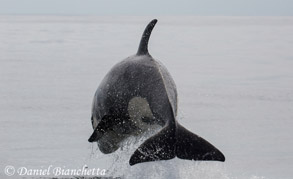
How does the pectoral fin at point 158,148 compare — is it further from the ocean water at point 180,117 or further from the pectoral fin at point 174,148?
the ocean water at point 180,117

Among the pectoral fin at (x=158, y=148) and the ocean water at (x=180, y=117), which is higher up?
the pectoral fin at (x=158, y=148)

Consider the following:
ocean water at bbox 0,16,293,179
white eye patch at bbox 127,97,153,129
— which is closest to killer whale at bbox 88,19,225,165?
white eye patch at bbox 127,97,153,129

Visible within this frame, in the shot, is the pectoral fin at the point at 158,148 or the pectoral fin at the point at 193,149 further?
the pectoral fin at the point at 193,149

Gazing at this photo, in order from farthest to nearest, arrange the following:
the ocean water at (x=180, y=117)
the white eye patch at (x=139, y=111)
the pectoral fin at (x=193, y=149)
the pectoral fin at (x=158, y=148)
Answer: the ocean water at (x=180, y=117)
the white eye patch at (x=139, y=111)
the pectoral fin at (x=193, y=149)
the pectoral fin at (x=158, y=148)

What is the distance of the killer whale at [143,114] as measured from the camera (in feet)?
21.5

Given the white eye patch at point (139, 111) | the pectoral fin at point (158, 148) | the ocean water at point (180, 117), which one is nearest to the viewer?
the pectoral fin at point (158, 148)

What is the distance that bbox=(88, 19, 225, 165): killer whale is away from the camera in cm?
655

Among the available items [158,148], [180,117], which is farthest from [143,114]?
[180,117]

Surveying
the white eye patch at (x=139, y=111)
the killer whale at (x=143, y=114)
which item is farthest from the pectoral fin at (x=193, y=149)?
the white eye patch at (x=139, y=111)

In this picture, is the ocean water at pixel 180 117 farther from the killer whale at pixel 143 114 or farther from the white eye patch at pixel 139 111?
the white eye patch at pixel 139 111

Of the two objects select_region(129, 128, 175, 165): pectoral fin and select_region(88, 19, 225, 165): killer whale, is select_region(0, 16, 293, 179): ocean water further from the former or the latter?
select_region(129, 128, 175, 165): pectoral fin

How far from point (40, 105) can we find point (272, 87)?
708cm

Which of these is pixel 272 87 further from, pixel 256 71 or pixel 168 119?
pixel 168 119

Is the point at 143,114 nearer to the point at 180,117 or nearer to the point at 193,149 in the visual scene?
the point at 193,149
